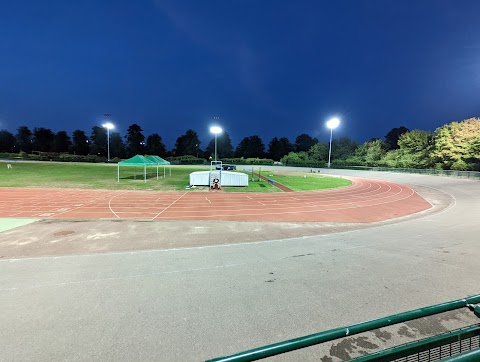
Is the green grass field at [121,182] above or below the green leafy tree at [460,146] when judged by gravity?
below

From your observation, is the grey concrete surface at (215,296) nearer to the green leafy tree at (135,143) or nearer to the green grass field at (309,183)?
the green grass field at (309,183)

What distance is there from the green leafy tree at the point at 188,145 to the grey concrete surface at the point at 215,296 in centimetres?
9581

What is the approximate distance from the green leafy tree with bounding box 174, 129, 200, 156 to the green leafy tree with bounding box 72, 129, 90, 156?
34.8 metres

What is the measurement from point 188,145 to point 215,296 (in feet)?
328

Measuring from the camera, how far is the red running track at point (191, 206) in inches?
560

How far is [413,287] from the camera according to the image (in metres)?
5.92

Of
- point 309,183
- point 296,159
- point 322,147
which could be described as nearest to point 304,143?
point 322,147

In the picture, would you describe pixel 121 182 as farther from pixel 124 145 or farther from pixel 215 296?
pixel 124 145

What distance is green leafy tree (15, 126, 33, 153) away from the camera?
106m

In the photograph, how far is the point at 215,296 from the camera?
5.50 meters

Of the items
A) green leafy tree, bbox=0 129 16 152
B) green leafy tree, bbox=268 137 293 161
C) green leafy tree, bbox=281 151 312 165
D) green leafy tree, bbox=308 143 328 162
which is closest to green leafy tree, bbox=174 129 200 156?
green leafy tree, bbox=268 137 293 161

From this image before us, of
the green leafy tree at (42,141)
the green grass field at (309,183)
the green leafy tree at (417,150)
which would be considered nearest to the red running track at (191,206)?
the green grass field at (309,183)

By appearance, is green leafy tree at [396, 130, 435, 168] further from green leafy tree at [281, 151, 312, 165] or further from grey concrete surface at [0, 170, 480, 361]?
grey concrete surface at [0, 170, 480, 361]

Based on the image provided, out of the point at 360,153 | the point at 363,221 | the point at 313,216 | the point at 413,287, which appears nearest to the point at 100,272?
the point at 413,287
